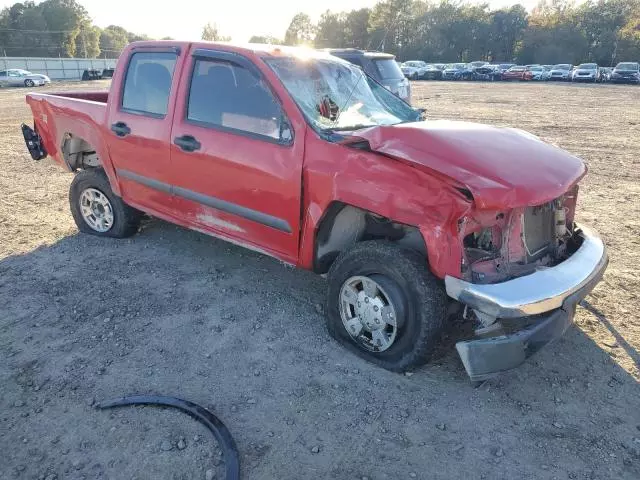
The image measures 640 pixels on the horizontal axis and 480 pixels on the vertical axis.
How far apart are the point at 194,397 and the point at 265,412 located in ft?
1.45

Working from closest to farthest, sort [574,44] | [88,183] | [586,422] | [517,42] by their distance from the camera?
[586,422] → [88,183] → [574,44] → [517,42]

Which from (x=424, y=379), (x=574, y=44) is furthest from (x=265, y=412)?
(x=574, y=44)

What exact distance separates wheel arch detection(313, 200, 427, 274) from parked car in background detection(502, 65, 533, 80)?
137ft

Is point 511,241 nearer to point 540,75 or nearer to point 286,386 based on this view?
point 286,386

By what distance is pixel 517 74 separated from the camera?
40.7m

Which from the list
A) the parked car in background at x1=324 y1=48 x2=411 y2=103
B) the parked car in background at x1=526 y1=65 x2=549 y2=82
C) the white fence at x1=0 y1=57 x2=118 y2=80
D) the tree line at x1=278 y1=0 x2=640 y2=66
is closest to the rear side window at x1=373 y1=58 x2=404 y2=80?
the parked car in background at x1=324 y1=48 x2=411 y2=103

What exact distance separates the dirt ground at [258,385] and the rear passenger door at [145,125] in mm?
700

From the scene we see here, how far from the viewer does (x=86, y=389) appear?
3.05 metres

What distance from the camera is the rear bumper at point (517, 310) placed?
275 cm

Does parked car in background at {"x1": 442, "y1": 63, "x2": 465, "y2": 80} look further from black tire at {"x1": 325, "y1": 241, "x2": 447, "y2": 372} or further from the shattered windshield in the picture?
black tire at {"x1": 325, "y1": 241, "x2": 447, "y2": 372}

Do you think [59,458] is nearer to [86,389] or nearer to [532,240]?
[86,389]

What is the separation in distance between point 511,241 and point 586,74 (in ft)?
132

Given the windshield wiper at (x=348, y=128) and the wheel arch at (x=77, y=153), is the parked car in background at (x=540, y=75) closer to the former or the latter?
the wheel arch at (x=77, y=153)

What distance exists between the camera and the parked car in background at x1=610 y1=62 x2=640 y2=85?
3491 centimetres
